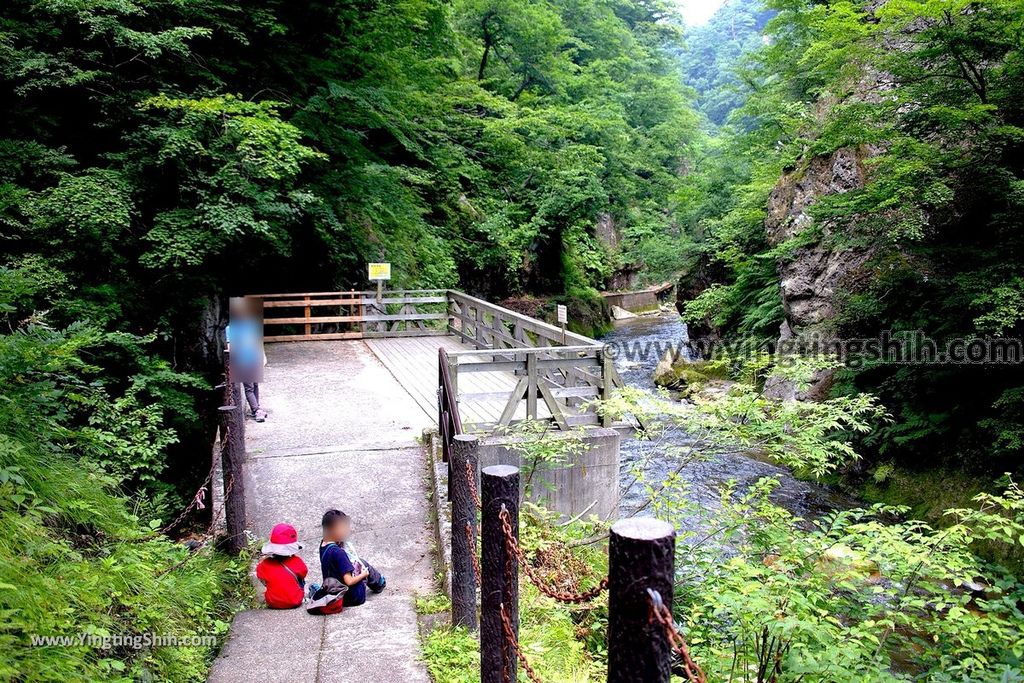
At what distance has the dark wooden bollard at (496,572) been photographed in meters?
3.16

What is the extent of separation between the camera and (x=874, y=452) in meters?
12.1

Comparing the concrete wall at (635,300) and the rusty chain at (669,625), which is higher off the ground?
the rusty chain at (669,625)

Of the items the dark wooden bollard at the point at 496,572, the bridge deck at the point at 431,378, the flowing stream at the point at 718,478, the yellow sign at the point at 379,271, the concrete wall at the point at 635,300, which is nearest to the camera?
the dark wooden bollard at the point at 496,572

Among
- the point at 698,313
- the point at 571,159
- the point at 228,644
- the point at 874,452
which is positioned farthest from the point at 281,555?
the point at 571,159

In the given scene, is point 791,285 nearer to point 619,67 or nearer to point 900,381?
point 900,381

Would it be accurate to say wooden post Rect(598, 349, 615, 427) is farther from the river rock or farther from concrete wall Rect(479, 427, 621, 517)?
the river rock

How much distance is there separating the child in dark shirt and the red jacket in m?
0.27

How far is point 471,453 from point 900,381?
395 inches

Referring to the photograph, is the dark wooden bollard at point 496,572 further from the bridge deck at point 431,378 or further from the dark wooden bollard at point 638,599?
the bridge deck at point 431,378

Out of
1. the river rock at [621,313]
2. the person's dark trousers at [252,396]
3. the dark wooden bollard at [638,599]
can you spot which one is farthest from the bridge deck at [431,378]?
the river rock at [621,313]

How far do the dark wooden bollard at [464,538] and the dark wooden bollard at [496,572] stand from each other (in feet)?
3.27

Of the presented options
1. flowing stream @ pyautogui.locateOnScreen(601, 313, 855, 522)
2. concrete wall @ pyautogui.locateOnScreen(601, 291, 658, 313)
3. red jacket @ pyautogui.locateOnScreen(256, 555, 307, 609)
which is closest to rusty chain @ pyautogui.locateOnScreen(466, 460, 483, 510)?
red jacket @ pyautogui.locateOnScreen(256, 555, 307, 609)

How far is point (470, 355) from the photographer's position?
8.16m

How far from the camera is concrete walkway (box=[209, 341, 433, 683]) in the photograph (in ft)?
14.4
